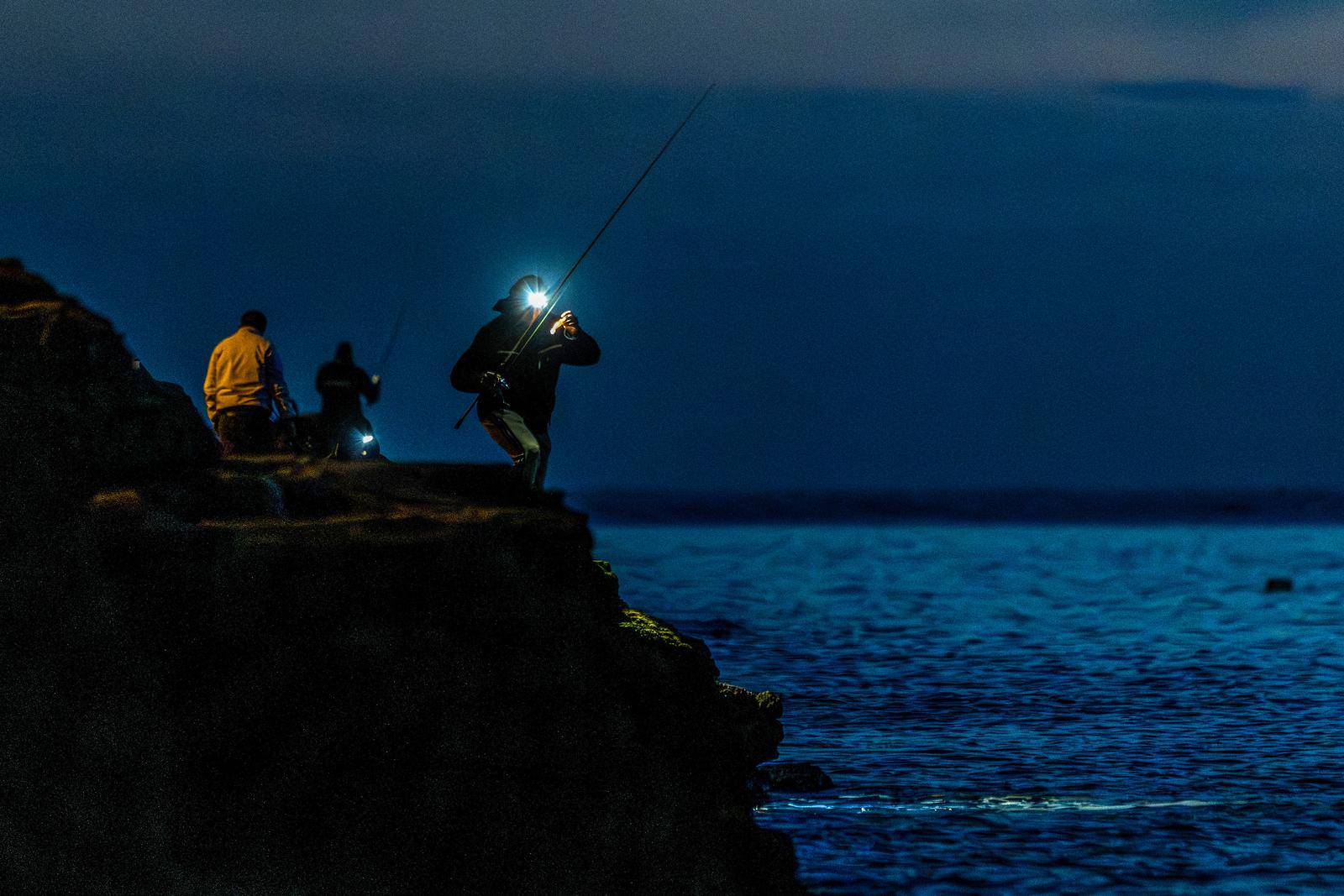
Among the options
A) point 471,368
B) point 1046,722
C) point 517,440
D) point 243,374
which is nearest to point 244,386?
point 243,374

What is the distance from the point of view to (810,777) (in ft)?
44.2

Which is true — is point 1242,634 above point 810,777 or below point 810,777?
above

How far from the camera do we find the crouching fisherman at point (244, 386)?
11.8 metres

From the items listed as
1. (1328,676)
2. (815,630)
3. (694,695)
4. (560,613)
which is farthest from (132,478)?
(815,630)

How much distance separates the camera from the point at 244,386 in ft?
38.8

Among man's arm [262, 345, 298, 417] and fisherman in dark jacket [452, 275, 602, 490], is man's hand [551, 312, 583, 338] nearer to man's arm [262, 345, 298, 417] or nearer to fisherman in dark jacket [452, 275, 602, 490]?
fisherman in dark jacket [452, 275, 602, 490]

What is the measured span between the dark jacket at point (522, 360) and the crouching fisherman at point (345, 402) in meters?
3.26

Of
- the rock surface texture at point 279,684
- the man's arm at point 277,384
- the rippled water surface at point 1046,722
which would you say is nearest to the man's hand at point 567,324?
the rock surface texture at point 279,684

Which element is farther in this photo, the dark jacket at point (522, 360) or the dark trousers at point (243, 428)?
the dark trousers at point (243, 428)

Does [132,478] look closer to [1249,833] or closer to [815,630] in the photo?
[1249,833]

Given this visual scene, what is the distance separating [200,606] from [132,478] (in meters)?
0.85

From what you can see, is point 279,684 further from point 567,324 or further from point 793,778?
point 793,778

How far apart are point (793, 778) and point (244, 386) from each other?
19.1 feet

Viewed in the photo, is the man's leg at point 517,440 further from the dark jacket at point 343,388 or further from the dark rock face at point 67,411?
the dark jacket at point 343,388
